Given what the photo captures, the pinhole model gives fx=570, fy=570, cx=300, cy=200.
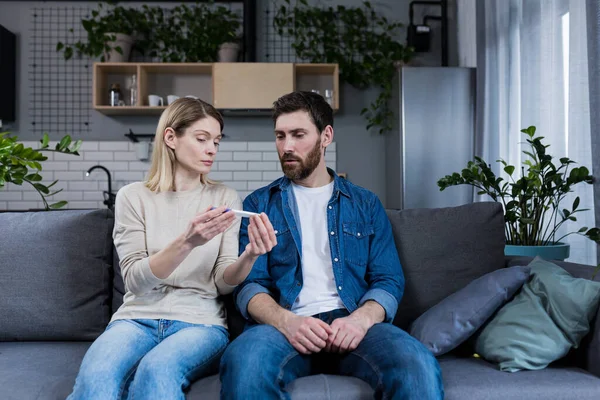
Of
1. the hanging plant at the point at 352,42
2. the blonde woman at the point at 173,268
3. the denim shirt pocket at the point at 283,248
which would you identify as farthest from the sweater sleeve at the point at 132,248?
the hanging plant at the point at 352,42

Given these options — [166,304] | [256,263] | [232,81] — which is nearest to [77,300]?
[166,304]

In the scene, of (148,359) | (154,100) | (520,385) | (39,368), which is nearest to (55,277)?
(39,368)

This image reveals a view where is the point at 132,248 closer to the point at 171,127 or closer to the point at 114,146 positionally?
the point at 171,127

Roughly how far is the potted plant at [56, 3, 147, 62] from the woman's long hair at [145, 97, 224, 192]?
3.04 meters

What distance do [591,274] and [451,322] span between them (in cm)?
45

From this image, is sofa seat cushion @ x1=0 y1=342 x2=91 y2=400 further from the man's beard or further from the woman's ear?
the man's beard

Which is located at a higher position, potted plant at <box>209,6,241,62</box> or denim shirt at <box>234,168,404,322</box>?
potted plant at <box>209,6,241,62</box>

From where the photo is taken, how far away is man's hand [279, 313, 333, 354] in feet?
4.87

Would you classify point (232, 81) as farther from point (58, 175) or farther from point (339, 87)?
point (58, 175)

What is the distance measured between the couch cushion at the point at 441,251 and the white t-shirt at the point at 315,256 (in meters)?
0.28

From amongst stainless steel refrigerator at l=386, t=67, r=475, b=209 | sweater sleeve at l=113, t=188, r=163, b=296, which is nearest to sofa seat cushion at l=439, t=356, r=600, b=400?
sweater sleeve at l=113, t=188, r=163, b=296

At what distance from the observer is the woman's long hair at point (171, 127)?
174cm

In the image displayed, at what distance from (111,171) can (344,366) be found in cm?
371

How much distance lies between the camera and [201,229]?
1.44 m
